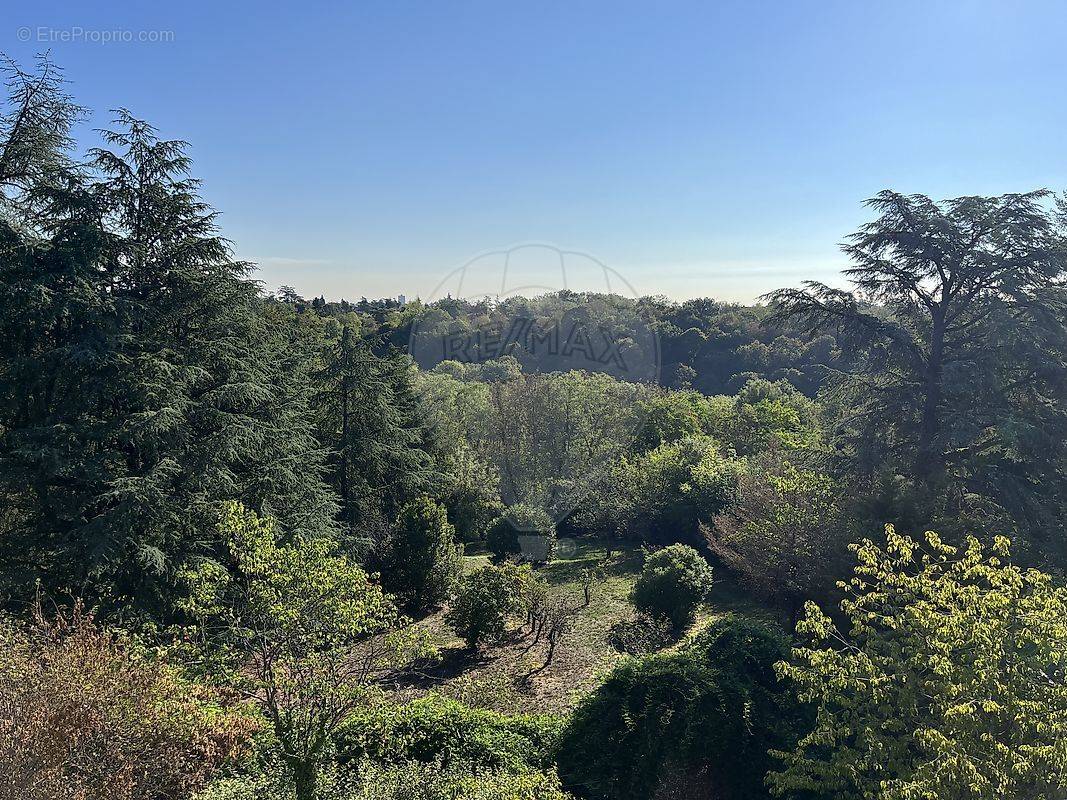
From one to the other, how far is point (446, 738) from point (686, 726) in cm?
392

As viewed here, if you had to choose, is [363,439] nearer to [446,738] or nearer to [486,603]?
[486,603]

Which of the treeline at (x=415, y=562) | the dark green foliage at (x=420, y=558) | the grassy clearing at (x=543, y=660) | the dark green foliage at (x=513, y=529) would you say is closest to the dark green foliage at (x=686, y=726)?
the treeline at (x=415, y=562)

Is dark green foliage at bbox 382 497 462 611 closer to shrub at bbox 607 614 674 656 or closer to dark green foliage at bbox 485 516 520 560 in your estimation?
dark green foliage at bbox 485 516 520 560

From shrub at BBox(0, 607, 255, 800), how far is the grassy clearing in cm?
496

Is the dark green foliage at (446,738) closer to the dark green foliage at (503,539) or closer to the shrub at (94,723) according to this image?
the shrub at (94,723)

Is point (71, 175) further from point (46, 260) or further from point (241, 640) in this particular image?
point (241, 640)

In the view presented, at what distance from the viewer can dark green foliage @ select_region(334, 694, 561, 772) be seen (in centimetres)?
849

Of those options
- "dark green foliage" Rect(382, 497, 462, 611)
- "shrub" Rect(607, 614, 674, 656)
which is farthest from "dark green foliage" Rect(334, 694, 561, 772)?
"dark green foliage" Rect(382, 497, 462, 611)

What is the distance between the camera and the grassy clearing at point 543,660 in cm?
1138

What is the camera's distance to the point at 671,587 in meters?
14.6

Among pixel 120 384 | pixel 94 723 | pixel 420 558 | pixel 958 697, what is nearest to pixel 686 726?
pixel 958 697

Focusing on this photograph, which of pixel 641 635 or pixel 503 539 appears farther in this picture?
pixel 503 539

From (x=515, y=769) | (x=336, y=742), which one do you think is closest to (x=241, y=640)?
(x=336, y=742)

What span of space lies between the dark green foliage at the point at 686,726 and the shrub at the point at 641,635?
4.47 meters
